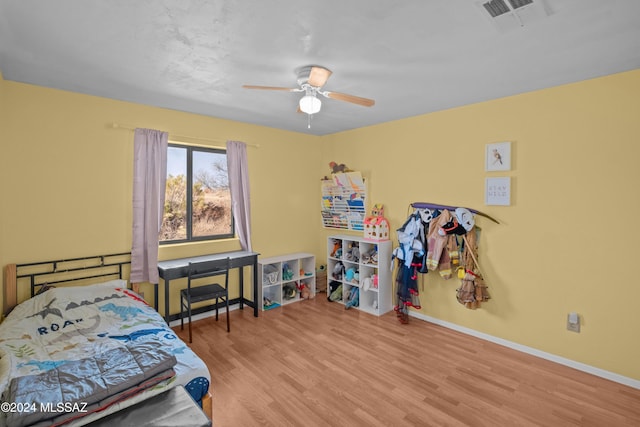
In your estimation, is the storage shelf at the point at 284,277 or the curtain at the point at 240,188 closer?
the curtain at the point at 240,188

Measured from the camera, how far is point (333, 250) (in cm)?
457

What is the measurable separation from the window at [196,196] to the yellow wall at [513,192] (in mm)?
223

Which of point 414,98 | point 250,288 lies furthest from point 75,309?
point 414,98

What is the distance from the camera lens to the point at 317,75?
2.26 m

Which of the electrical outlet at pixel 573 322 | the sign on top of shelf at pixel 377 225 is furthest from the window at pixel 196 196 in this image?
the electrical outlet at pixel 573 322

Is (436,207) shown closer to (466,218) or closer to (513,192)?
(466,218)

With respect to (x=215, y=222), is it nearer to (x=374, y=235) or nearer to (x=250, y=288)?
(x=250, y=288)

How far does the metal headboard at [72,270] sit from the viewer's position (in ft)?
9.12

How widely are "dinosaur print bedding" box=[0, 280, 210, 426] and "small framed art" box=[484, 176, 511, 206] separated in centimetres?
293

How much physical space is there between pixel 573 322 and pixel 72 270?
4.53m

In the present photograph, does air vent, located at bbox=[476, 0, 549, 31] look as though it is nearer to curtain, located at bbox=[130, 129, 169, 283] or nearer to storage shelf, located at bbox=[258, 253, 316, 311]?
curtain, located at bbox=[130, 129, 169, 283]

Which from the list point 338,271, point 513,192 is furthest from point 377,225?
point 513,192

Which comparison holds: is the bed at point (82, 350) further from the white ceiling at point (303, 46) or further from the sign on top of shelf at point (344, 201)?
the sign on top of shelf at point (344, 201)

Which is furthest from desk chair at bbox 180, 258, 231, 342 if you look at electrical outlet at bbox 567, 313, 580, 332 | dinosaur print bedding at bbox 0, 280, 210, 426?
electrical outlet at bbox 567, 313, 580, 332
